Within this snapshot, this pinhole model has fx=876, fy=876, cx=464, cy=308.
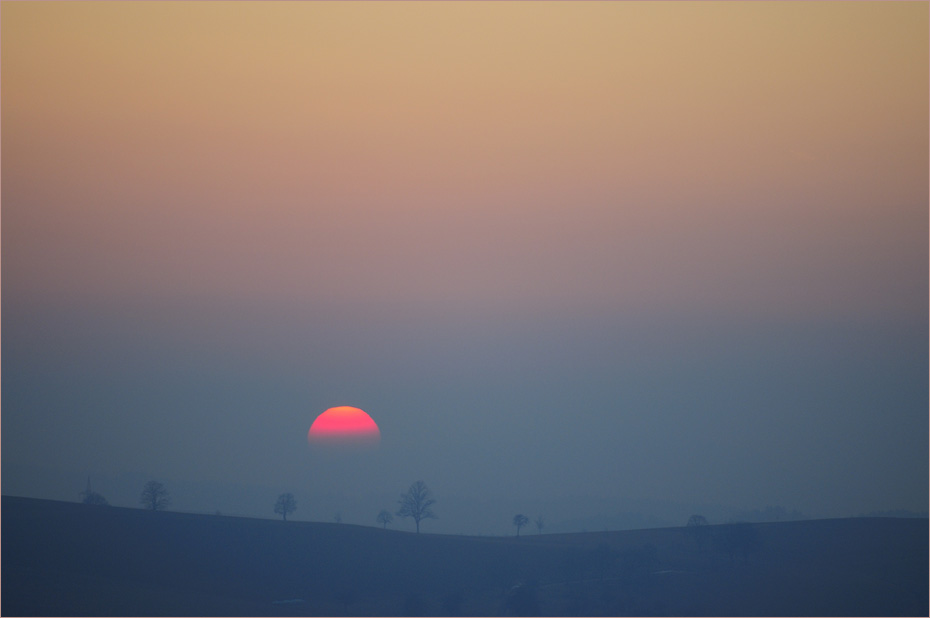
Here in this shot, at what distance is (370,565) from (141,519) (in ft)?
88.8

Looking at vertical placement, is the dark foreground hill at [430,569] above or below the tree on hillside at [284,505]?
below

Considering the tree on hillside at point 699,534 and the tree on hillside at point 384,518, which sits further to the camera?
the tree on hillside at point 384,518

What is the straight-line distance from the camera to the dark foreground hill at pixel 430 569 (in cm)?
7562

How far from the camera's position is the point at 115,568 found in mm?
82500

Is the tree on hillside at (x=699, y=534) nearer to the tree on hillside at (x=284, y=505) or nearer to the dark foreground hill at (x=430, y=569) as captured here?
the dark foreground hill at (x=430, y=569)

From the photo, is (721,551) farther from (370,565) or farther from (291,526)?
(291,526)

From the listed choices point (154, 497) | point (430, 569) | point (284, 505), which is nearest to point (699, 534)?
point (430, 569)

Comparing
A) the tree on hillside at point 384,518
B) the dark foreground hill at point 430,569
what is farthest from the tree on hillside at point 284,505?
the dark foreground hill at point 430,569

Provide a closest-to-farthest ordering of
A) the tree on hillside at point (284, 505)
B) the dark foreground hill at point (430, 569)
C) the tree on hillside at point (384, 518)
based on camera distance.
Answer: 1. the dark foreground hill at point (430, 569)
2. the tree on hillside at point (284, 505)
3. the tree on hillside at point (384, 518)

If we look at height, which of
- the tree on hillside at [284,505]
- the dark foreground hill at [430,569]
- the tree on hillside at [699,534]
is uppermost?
the tree on hillside at [284,505]

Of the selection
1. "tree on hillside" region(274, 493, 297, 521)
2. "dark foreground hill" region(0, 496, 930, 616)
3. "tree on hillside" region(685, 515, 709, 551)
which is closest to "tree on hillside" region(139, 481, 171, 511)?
"tree on hillside" region(274, 493, 297, 521)

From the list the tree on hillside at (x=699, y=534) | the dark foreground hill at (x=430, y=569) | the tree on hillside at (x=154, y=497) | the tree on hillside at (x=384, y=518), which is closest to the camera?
the dark foreground hill at (x=430, y=569)

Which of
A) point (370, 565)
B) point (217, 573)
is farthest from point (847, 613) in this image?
point (217, 573)

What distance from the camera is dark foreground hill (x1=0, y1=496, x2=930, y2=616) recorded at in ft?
248
